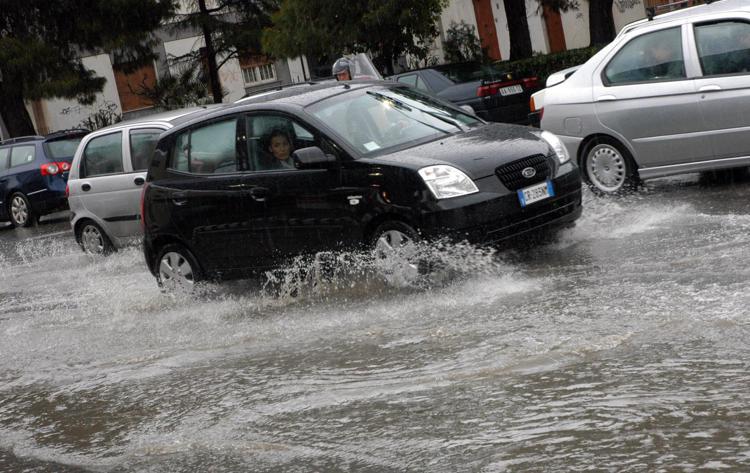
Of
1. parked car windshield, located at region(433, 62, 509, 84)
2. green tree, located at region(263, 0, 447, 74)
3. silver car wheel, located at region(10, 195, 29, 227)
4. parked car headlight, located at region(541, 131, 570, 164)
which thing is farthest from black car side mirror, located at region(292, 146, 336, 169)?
green tree, located at region(263, 0, 447, 74)

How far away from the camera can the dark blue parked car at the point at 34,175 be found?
20953 mm

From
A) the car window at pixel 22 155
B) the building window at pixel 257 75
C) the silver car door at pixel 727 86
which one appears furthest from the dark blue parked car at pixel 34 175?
the building window at pixel 257 75

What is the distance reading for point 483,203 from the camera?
333 inches

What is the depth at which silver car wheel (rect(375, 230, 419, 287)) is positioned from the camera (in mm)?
8570

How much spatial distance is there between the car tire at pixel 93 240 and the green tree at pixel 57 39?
1415 cm

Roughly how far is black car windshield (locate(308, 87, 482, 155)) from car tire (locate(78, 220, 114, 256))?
582 cm

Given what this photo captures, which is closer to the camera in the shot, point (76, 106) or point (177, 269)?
point (177, 269)

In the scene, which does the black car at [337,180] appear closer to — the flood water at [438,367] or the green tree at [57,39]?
the flood water at [438,367]

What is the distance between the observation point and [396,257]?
864 cm

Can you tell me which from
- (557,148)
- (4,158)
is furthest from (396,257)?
(4,158)

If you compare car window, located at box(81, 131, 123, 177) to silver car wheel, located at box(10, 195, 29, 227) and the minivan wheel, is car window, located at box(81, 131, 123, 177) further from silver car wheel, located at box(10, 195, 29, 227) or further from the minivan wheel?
silver car wheel, located at box(10, 195, 29, 227)

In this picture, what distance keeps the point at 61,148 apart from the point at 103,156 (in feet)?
23.7

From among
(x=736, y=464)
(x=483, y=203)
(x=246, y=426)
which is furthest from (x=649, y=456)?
(x=483, y=203)

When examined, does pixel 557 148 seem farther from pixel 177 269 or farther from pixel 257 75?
pixel 257 75
